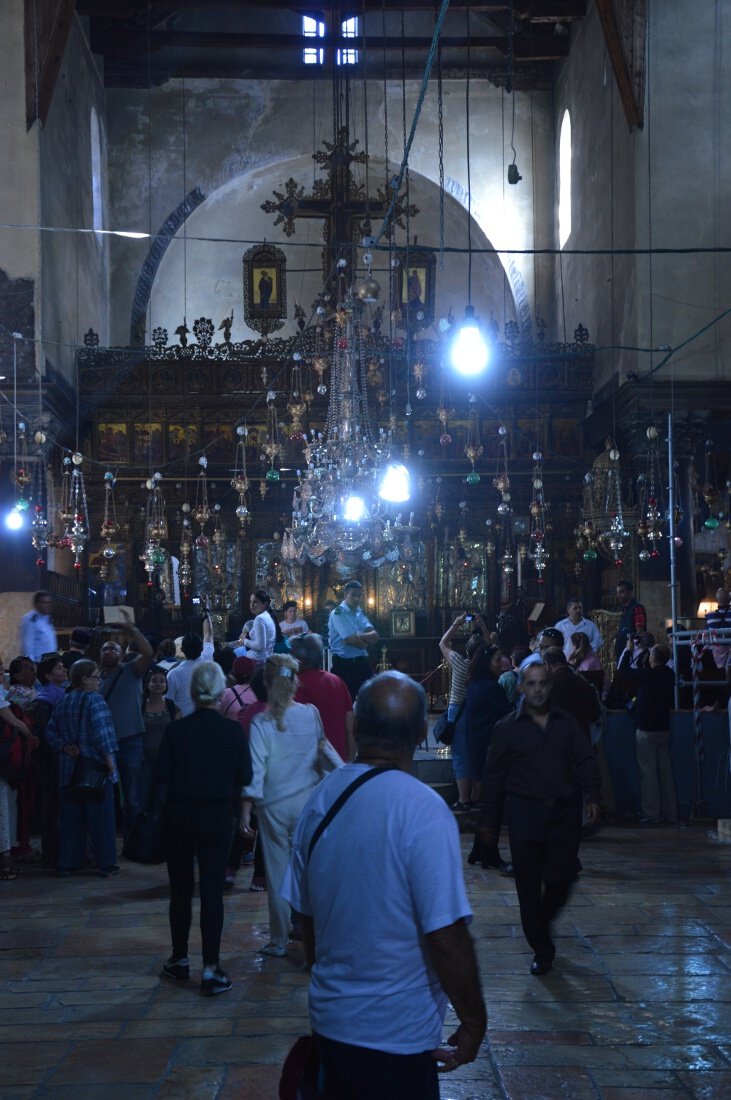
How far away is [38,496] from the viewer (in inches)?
719

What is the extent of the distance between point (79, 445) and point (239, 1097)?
1794cm

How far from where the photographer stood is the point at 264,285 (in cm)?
2386

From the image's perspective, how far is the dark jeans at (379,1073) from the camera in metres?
2.59

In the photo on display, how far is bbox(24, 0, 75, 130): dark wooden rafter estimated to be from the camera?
59.9 ft

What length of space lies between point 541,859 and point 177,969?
1.76 meters

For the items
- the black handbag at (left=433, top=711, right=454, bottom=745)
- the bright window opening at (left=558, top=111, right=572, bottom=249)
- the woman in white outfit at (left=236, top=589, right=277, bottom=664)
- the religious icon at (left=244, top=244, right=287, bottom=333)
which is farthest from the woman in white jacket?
the bright window opening at (left=558, top=111, right=572, bottom=249)

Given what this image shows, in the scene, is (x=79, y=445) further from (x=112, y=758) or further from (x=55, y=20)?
(x=112, y=758)

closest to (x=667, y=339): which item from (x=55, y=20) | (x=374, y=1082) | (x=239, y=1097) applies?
(x=55, y=20)

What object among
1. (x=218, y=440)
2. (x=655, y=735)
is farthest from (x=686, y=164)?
(x=655, y=735)

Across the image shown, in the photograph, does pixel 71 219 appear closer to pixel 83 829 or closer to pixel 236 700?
pixel 83 829

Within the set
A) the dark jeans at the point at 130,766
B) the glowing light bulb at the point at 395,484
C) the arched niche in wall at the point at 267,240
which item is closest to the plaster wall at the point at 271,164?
the arched niche in wall at the point at 267,240

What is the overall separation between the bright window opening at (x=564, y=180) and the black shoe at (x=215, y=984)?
20.0 m

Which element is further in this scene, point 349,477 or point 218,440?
point 218,440

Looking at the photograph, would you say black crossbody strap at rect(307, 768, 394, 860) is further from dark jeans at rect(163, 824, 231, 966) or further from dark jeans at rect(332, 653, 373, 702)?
dark jeans at rect(332, 653, 373, 702)
